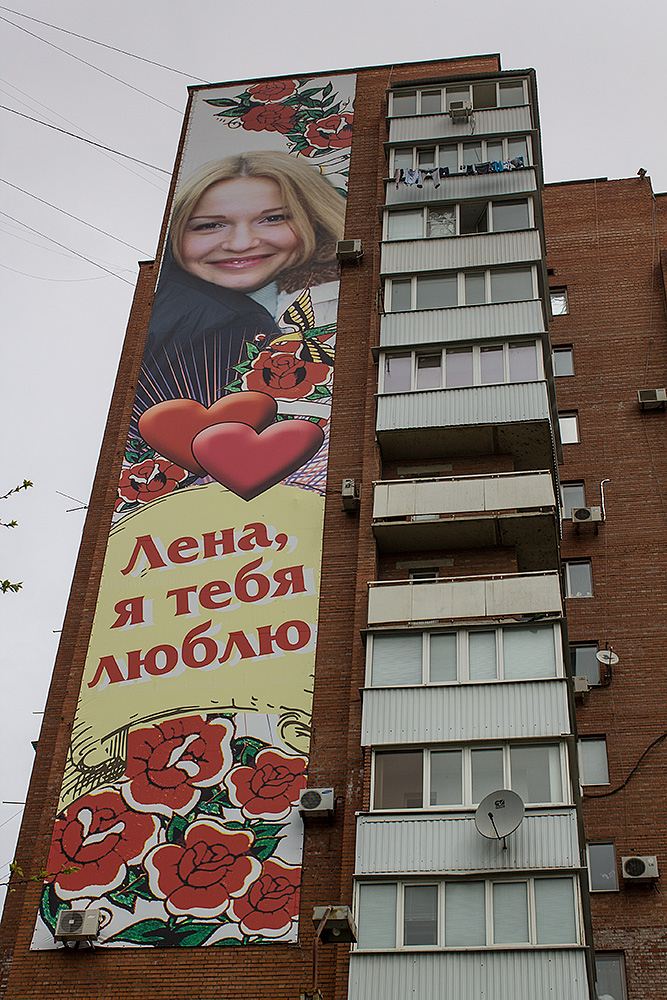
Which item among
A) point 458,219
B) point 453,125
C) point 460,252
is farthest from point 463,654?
point 453,125

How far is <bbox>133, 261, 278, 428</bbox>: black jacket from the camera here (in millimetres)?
28031

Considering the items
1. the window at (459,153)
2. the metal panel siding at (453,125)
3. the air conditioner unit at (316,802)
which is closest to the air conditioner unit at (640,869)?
the air conditioner unit at (316,802)

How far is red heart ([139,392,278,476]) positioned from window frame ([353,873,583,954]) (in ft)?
37.9

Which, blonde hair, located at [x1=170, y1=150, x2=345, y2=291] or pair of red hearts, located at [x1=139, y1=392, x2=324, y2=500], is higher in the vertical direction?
blonde hair, located at [x1=170, y1=150, x2=345, y2=291]

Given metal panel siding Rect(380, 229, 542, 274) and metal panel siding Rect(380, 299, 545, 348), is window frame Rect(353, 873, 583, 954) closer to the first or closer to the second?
metal panel siding Rect(380, 299, 545, 348)

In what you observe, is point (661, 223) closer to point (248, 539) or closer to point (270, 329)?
point (270, 329)

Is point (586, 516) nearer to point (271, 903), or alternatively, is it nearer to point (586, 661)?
point (586, 661)

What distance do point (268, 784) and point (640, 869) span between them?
24.2 ft

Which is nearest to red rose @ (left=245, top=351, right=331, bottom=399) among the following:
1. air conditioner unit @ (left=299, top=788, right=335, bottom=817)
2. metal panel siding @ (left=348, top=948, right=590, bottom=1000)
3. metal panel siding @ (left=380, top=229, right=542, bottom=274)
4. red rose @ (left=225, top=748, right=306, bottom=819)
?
metal panel siding @ (left=380, top=229, right=542, bottom=274)

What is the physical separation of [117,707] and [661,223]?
21.3 metres

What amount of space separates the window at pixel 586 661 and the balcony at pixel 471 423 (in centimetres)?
419

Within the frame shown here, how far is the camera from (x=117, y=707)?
22.9 meters

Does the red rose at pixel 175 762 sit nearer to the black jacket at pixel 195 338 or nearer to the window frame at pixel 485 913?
the window frame at pixel 485 913

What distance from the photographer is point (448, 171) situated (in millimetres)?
30359
